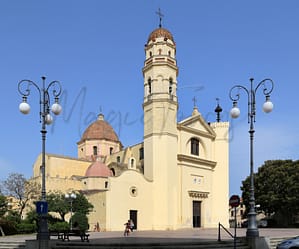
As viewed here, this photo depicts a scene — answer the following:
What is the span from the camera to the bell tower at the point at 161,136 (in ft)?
144

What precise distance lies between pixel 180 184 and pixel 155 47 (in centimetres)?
1465

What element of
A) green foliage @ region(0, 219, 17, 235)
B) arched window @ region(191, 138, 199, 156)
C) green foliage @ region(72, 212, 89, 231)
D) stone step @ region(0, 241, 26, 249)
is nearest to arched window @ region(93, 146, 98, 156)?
arched window @ region(191, 138, 199, 156)

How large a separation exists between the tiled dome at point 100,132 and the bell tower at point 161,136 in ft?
54.6

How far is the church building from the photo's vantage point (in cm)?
4303

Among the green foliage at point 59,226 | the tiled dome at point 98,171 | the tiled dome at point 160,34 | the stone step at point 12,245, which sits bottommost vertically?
the green foliage at point 59,226

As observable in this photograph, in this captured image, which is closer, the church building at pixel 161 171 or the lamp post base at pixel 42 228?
the lamp post base at pixel 42 228

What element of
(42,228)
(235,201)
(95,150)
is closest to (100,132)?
(95,150)

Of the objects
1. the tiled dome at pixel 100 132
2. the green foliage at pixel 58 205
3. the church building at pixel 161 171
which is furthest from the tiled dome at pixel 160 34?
the green foliage at pixel 58 205

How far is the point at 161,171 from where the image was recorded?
4403cm

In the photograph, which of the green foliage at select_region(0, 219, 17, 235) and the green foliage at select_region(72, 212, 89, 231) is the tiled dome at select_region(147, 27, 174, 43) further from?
the green foliage at select_region(0, 219, 17, 235)

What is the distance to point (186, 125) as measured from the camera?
48781 mm

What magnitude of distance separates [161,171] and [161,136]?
3.44m

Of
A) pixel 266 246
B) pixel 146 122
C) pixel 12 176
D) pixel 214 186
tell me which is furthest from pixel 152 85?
pixel 266 246

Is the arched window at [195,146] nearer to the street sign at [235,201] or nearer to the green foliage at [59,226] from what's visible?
the green foliage at [59,226]
